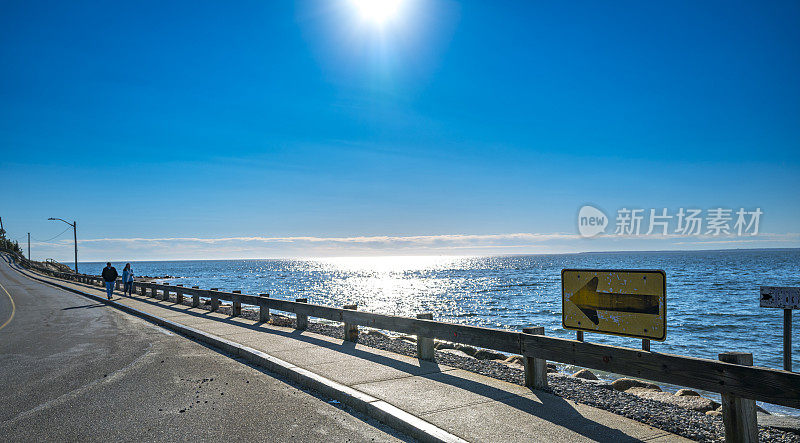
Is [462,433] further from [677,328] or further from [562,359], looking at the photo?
[677,328]

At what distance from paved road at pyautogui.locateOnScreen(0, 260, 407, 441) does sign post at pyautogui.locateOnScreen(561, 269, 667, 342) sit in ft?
8.82

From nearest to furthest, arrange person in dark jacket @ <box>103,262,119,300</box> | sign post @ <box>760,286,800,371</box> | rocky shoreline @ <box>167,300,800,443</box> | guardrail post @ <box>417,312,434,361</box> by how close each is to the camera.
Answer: rocky shoreline @ <box>167,300,800,443</box> < sign post @ <box>760,286,800,371</box> < guardrail post @ <box>417,312,434,361</box> < person in dark jacket @ <box>103,262,119,300</box>

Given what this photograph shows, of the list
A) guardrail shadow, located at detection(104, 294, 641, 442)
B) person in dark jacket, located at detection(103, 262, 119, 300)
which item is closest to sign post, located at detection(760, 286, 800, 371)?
guardrail shadow, located at detection(104, 294, 641, 442)

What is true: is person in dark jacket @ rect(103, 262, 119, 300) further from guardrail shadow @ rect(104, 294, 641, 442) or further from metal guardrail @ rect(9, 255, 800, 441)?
metal guardrail @ rect(9, 255, 800, 441)

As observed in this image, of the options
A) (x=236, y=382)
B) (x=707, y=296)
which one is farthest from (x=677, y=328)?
(x=236, y=382)

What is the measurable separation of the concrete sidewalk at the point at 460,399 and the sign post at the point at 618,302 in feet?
3.06

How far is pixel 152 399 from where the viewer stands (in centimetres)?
623

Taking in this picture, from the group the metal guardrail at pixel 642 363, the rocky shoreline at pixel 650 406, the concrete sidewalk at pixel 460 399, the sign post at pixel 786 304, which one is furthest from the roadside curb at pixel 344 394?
the sign post at pixel 786 304

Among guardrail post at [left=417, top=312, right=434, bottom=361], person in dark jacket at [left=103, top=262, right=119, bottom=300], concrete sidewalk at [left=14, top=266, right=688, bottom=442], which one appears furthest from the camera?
person in dark jacket at [left=103, top=262, right=119, bottom=300]

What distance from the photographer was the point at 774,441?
16.2 feet

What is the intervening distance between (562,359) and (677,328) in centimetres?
2066

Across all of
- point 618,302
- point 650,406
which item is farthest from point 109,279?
point 650,406

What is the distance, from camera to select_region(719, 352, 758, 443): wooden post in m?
4.24

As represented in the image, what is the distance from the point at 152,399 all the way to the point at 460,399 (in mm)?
3801
